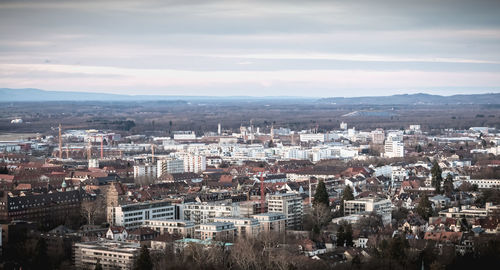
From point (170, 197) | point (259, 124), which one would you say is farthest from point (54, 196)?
point (259, 124)

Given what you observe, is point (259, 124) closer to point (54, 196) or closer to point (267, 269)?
point (54, 196)

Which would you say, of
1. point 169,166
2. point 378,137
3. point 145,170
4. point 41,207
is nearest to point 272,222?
point 41,207

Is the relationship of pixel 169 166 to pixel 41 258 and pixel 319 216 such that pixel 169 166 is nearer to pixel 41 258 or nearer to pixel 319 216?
pixel 319 216

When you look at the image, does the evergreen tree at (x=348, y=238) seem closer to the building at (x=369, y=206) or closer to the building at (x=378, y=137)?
the building at (x=369, y=206)

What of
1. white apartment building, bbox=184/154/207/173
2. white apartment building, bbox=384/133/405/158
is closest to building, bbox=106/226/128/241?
white apartment building, bbox=184/154/207/173

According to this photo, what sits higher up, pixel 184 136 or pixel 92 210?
pixel 92 210

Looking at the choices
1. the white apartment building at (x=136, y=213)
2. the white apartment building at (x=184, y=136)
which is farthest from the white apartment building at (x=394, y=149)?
the white apartment building at (x=136, y=213)

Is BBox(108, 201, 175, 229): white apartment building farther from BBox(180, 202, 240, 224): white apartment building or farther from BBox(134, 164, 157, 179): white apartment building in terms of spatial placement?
BBox(134, 164, 157, 179): white apartment building
